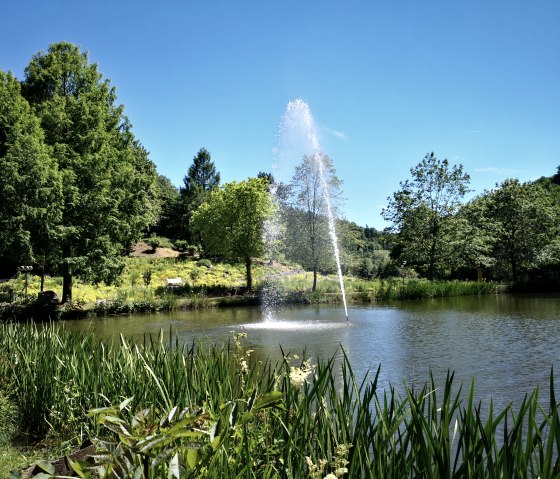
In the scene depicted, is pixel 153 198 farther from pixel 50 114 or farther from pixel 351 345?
pixel 351 345

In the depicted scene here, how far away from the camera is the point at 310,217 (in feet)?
96.3

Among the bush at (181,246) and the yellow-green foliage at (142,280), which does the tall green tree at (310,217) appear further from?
the bush at (181,246)

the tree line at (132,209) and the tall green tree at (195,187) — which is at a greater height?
the tall green tree at (195,187)

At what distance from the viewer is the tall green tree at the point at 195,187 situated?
5428 centimetres

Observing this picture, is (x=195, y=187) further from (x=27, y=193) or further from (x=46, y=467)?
(x=46, y=467)

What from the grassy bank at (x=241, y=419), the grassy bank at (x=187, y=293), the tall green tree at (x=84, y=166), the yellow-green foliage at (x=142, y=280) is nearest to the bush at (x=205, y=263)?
the yellow-green foliage at (x=142, y=280)

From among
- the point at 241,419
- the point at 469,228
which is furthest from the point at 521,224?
the point at 241,419

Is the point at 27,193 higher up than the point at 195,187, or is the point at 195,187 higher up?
the point at 195,187

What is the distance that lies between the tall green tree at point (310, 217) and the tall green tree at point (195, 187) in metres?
21.7

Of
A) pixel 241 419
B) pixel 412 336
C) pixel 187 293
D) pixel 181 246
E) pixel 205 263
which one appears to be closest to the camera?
pixel 241 419

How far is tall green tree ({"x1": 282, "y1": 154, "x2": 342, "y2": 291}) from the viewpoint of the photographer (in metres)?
28.6

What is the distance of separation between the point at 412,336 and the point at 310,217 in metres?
16.6

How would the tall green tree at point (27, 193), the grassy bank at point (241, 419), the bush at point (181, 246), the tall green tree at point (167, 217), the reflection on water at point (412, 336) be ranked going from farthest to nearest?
1. the tall green tree at point (167, 217)
2. the bush at point (181, 246)
3. the tall green tree at point (27, 193)
4. the reflection on water at point (412, 336)
5. the grassy bank at point (241, 419)

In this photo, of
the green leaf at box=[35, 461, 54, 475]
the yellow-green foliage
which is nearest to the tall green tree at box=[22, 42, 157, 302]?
the yellow-green foliage
